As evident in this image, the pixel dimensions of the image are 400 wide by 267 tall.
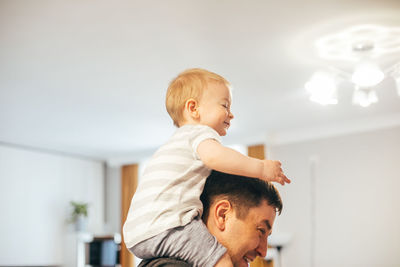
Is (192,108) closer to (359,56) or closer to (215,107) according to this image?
(215,107)

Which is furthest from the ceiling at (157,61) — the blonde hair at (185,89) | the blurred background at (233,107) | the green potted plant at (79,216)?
the blonde hair at (185,89)

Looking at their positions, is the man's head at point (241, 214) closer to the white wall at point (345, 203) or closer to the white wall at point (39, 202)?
the white wall at point (345, 203)

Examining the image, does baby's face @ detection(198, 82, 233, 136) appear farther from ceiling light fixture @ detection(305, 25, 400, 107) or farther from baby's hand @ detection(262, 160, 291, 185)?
ceiling light fixture @ detection(305, 25, 400, 107)

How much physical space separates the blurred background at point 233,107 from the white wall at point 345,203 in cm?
2

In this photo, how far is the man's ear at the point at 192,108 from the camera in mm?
1063

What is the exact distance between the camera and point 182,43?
12.8ft

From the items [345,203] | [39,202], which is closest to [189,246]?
[345,203]

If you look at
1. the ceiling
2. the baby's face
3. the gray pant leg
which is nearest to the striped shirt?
the gray pant leg

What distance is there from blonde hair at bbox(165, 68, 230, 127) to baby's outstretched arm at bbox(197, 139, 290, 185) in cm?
18

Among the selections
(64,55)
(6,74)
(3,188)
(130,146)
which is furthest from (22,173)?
(64,55)

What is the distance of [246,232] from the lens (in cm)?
89

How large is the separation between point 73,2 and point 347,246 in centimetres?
493

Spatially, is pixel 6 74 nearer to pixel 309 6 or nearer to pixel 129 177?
pixel 309 6

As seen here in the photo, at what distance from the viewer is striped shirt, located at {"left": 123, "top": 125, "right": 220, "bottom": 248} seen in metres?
0.87
